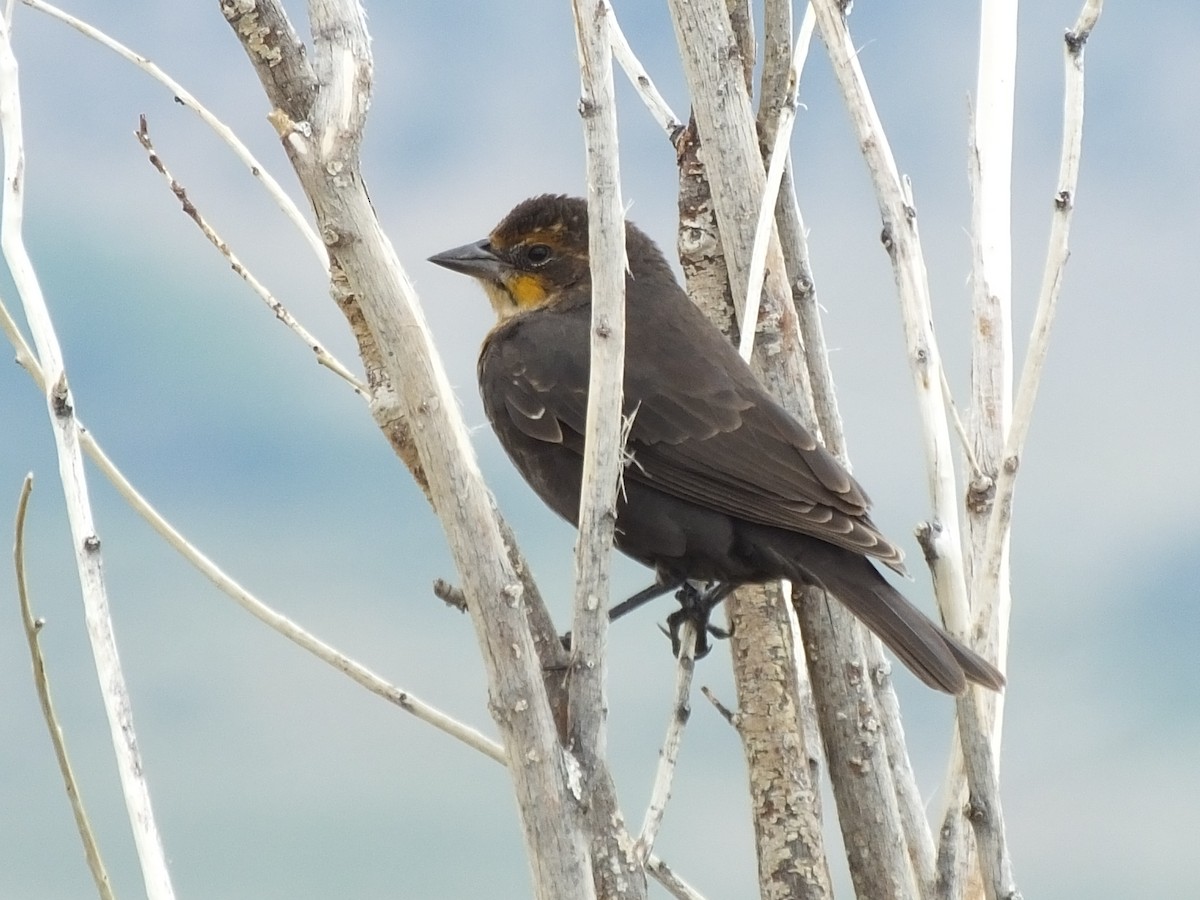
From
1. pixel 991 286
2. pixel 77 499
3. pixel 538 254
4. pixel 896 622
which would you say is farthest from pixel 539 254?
pixel 77 499

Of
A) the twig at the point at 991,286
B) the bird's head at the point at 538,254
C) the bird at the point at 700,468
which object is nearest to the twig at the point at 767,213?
the bird at the point at 700,468

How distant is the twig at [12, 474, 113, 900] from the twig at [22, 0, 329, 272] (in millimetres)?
878

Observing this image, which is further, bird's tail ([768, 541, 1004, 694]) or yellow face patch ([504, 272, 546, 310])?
yellow face patch ([504, 272, 546, 310])

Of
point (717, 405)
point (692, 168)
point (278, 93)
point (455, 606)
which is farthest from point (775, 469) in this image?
point (278, 93)

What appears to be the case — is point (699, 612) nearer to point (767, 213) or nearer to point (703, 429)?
point (703, 429)

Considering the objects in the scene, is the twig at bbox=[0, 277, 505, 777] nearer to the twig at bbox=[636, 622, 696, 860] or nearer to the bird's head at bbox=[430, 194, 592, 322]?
the twig at bbox=[636, 622, 696, 860]

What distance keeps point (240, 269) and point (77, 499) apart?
1.03 m

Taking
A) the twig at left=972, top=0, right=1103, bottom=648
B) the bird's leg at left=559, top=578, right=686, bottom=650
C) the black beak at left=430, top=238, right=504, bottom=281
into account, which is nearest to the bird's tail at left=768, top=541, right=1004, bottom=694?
the twig at left=972, top=0, right=1103, bottom=648

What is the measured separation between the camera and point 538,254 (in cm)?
425

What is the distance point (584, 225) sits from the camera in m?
4.24

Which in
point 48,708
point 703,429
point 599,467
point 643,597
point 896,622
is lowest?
point 48,708

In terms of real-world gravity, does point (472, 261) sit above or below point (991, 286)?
above

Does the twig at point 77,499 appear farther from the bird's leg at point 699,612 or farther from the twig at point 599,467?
the bird's leg at point 699,612

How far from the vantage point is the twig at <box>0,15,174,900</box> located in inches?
90.7
